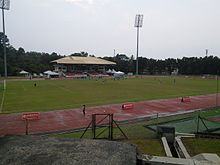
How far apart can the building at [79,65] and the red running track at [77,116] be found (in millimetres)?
62307

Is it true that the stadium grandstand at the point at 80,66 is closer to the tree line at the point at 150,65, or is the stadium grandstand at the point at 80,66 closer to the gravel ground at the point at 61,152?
the tree line at the point at 150,65

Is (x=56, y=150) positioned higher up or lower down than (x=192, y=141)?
higher up

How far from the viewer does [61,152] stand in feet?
23.4

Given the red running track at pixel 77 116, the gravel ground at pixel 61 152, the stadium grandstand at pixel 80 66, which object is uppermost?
the stadium grandstand at pixel 80 66

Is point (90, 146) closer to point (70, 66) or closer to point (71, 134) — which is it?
point (71, 134)

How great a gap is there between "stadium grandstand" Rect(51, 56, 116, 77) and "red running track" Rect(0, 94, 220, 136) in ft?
204

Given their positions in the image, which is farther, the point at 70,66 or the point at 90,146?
the point at 70,66

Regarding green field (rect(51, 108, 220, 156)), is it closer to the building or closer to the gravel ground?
Result: the gravel ground

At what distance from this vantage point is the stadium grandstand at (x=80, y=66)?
88.8m

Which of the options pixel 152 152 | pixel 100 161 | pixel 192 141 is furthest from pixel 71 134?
pixel 100 161

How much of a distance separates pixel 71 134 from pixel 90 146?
8.09m

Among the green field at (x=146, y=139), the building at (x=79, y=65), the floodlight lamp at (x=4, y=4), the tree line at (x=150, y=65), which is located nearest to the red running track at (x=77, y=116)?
the green field at (x=146, y=139)

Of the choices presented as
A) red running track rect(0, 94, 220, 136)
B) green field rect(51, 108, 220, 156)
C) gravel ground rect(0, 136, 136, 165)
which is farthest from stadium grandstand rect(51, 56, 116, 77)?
gravel ground rect(0, 136, 136, 165)

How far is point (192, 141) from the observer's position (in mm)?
12875
